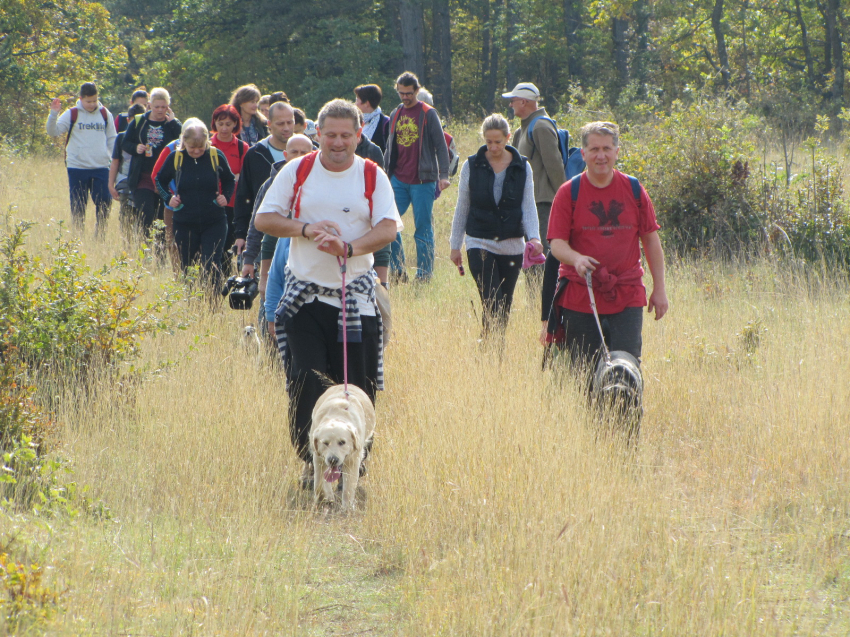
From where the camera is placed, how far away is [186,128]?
336 inches

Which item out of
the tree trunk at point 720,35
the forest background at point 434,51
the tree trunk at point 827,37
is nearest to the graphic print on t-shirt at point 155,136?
the forest background at point 434,51

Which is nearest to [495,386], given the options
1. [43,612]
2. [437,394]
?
[437,394]

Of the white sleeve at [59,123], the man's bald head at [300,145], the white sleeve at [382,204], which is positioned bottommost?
the white sleeve at [382,204]

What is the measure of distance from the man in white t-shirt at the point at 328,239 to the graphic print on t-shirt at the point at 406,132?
546cm

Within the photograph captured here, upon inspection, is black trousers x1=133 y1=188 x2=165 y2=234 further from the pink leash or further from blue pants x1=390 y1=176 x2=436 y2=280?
the pink leash

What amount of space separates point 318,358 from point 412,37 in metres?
27.0

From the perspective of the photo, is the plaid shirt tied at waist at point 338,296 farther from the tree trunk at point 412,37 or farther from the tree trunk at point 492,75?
the tree trunk at point 492,75

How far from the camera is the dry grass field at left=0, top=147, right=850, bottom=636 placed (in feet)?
11.2

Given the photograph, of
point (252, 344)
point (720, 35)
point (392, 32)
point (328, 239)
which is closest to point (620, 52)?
point (720, 35)

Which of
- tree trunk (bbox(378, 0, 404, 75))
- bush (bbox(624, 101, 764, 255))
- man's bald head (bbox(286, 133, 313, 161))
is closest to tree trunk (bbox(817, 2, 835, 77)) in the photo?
tree trunk (bbox(378, 0, 404, 75))

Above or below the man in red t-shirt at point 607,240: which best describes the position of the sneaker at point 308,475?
below

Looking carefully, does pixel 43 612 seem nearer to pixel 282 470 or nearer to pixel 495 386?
pixel 282 470

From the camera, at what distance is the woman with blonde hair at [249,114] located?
32.2 ft

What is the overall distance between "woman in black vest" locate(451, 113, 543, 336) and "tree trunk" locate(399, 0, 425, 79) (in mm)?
23188
